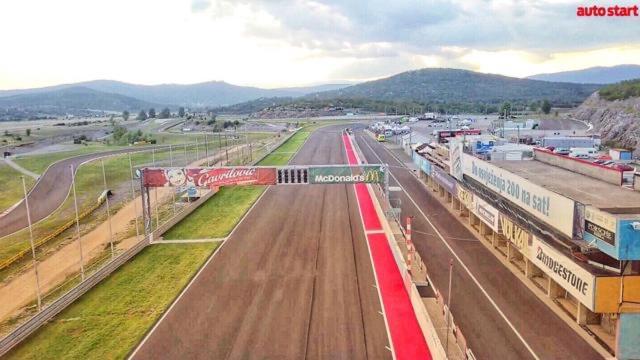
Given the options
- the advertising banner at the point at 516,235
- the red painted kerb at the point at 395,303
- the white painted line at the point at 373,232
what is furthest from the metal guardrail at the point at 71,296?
the advertising banner at the point at 516,235

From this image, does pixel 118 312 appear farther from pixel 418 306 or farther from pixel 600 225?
pixel 600 225

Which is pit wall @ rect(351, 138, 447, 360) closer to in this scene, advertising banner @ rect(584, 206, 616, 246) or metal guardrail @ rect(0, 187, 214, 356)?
advertising banner @ rect(584, 206, 616, 246)

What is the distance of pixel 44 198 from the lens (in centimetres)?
5850

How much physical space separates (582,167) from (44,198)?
5746 cm

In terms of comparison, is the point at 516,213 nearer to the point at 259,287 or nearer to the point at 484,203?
the point at 484,203

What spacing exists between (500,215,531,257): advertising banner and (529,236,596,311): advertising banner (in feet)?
2.35

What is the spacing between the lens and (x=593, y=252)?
20.9m

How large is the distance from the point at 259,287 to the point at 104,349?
333 inches

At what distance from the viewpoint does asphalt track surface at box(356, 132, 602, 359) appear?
1923 cm

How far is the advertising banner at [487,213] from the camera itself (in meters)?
29.4

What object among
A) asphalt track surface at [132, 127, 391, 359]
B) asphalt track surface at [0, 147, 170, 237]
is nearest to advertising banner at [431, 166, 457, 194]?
asphalt track surface at [132, 127, 391, 359]

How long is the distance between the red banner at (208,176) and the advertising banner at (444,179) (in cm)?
1593

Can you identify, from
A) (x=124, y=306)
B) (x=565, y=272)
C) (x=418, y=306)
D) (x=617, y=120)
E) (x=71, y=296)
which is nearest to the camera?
(x=565, y=272)

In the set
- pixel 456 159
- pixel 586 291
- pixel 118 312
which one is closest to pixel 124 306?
pixel 118 312
